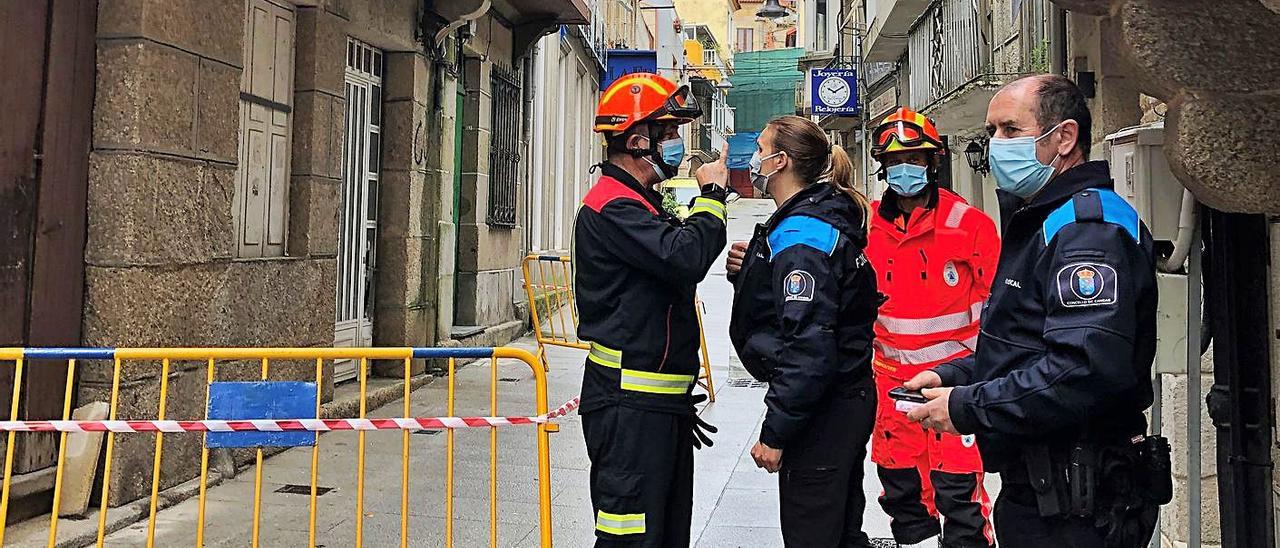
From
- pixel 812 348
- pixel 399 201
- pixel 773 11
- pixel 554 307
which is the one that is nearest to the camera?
pixel 812 348

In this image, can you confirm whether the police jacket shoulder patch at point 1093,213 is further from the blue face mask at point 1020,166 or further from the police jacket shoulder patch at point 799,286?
the police jacket shoulder patch at point 799,286

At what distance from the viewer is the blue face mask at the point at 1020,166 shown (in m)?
2.55

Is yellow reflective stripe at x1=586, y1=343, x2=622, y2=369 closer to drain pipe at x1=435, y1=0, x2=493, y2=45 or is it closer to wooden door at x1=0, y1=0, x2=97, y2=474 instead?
wooden door at x1=0, y1=0, x2=97, y2=474

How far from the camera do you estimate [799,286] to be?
9.98 feet

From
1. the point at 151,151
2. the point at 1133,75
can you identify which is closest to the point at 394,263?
the point at 151,151

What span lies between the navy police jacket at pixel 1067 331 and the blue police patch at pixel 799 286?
62cm

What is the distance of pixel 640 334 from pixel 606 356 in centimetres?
14

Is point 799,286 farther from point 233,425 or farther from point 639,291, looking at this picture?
point 233,425

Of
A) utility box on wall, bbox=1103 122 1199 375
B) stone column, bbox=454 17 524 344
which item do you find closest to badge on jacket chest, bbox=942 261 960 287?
utility box on wall, bbox=1103 122 1199 375

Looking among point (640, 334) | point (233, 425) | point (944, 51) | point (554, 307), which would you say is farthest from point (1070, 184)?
point (554, 307)

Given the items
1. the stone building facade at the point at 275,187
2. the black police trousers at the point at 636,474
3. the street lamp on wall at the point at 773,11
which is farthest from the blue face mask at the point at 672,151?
the street lamp on wall at the point at 773,11

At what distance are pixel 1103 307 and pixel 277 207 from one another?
5.60 metres

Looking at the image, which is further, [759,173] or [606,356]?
[759,173]

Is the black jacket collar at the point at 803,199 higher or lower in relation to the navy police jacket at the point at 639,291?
higher
